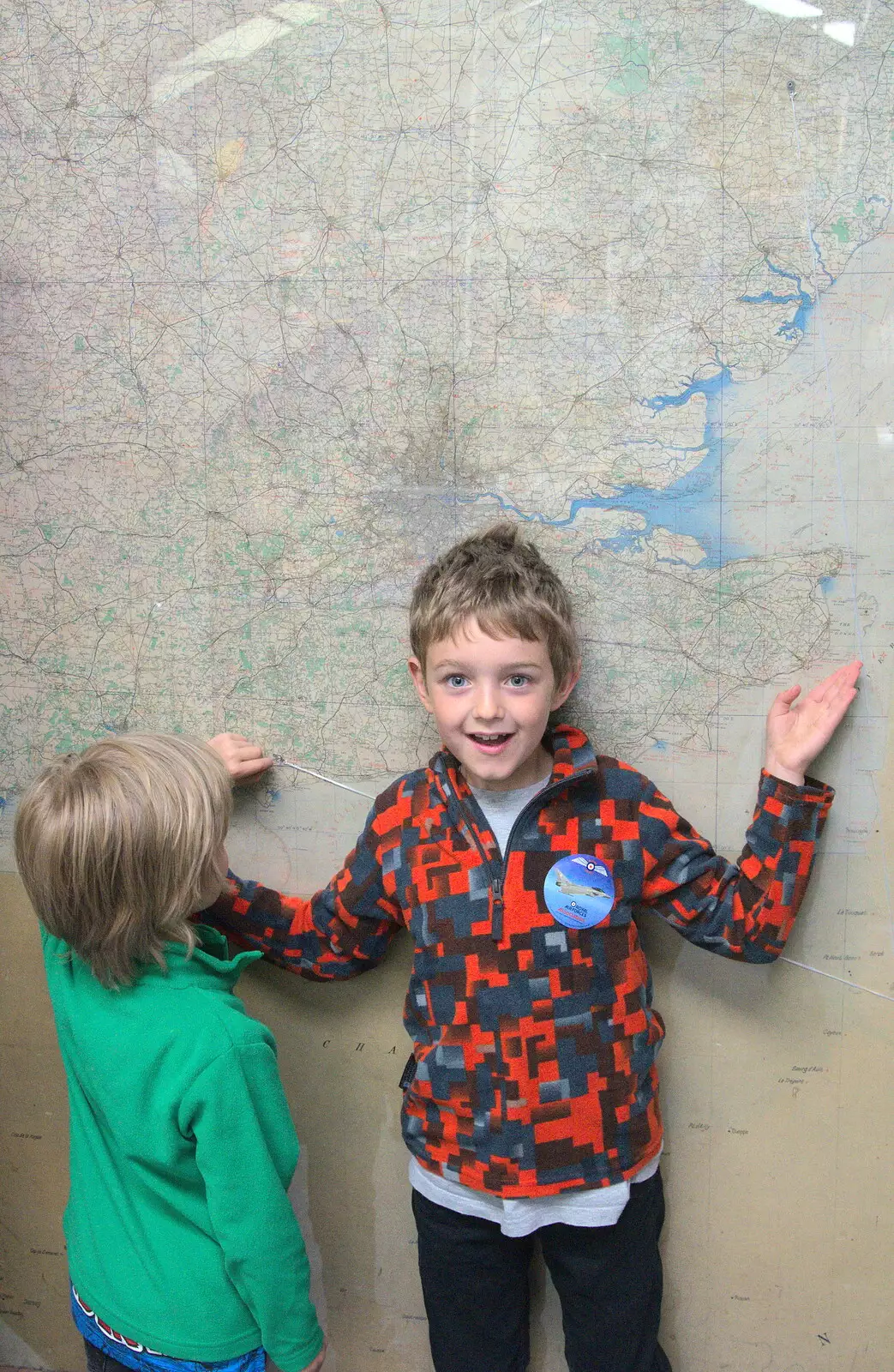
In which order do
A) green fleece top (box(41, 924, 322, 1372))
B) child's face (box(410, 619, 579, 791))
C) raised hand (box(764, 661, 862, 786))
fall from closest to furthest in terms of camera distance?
1. green fleece top (box(41, 924, 322, 1372))
2. child's face (box(410, 619, 579, 791))
3. raised hand (box(764, 661, 862, 786))

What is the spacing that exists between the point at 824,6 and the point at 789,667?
37.5 inches

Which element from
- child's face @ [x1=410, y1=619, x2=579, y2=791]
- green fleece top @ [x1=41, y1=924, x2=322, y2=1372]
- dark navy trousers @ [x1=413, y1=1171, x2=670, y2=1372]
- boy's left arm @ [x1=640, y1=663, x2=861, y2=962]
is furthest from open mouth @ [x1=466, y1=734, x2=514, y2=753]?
dark navy trousers @ [x1=413, y1=1171, x2=670, y2=1372]

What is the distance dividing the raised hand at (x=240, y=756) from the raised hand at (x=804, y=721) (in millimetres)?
814

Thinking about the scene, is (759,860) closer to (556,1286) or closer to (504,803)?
(504,803)

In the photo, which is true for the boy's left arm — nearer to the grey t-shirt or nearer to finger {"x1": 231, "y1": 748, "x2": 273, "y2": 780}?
the grey t-shirt

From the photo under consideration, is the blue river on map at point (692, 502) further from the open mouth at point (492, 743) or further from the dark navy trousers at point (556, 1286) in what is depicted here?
the dark navy trousers at point (556, 1286)

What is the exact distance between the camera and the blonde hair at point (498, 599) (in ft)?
4.86

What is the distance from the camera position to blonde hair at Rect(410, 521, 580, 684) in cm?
148

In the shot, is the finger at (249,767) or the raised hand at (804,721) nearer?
the raised hand at (804,721)

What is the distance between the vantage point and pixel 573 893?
1.53 m

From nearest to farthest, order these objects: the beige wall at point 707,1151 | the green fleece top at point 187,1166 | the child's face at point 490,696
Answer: the green fleece top at point 187,1166, the child's face at point 490,696, the beige wall at point 707,1151

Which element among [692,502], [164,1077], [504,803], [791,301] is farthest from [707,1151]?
[791,301]

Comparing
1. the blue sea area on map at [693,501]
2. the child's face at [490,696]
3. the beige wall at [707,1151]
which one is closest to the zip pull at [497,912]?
the child's face at [490,696]

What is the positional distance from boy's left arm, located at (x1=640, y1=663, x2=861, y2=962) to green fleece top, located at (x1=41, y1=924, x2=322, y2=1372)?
2.04ft
